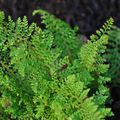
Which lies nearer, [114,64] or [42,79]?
[42,79]

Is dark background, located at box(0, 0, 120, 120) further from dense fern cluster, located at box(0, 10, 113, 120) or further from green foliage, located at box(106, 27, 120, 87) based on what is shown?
dense fern cluster, located at box(0, 10, 113, 120)

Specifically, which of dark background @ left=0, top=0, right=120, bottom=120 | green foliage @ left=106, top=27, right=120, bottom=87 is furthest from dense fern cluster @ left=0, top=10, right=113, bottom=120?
dark background @ left=0, top=0, right=120, bottom=120

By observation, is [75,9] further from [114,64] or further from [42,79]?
[42,79]

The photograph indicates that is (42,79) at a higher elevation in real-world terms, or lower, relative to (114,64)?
lower

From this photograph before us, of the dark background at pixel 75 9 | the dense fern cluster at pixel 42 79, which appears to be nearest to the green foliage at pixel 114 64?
the dense fern cluster at pixel 42 79

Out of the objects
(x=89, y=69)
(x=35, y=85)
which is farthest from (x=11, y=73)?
(x=89, y=69)

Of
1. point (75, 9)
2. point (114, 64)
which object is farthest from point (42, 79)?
point (75, 9)

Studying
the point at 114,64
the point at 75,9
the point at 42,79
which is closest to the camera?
the point at 42,79
